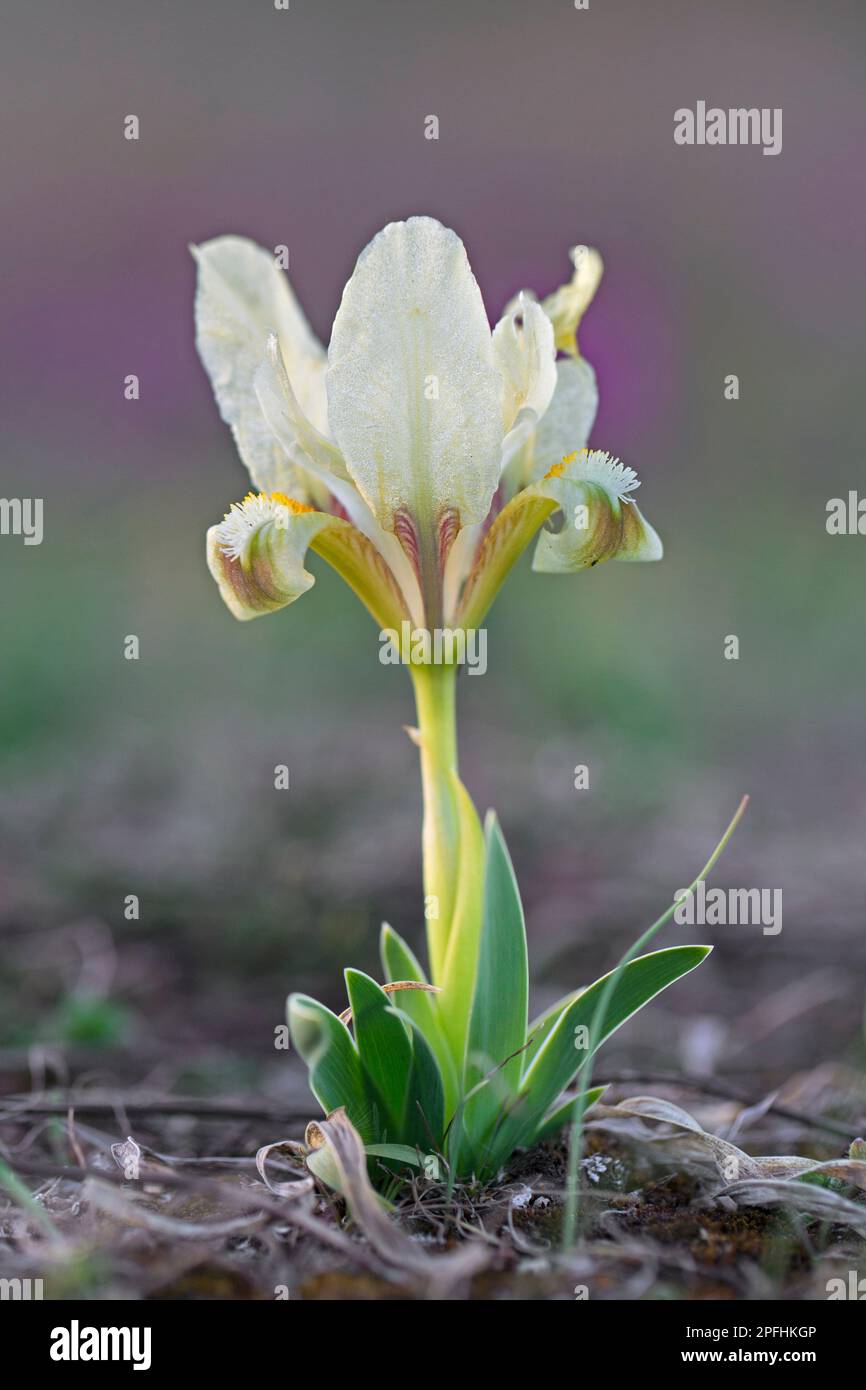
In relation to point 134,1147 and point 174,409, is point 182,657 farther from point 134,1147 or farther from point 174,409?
point 134,1147

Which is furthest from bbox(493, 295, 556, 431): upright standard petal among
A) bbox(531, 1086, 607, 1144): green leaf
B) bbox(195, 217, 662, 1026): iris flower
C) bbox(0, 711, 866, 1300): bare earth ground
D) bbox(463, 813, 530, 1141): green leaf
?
bbox(0, 711, 866, 1300): bare earth ground

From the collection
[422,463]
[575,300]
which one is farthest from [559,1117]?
[575,300]

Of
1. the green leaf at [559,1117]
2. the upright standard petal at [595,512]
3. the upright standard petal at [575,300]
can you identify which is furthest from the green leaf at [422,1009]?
the upright standard petal at [575,300]

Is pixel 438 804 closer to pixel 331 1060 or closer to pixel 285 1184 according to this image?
pixel 331 1060

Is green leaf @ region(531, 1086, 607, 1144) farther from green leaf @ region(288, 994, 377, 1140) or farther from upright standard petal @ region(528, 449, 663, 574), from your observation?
upright standard petal @ region(528, 449, 663, 574)

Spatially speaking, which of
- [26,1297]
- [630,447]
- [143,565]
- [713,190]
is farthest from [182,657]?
[26,1297]

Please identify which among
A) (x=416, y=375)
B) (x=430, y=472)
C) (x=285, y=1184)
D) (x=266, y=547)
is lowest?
(x=285, y=1184)
